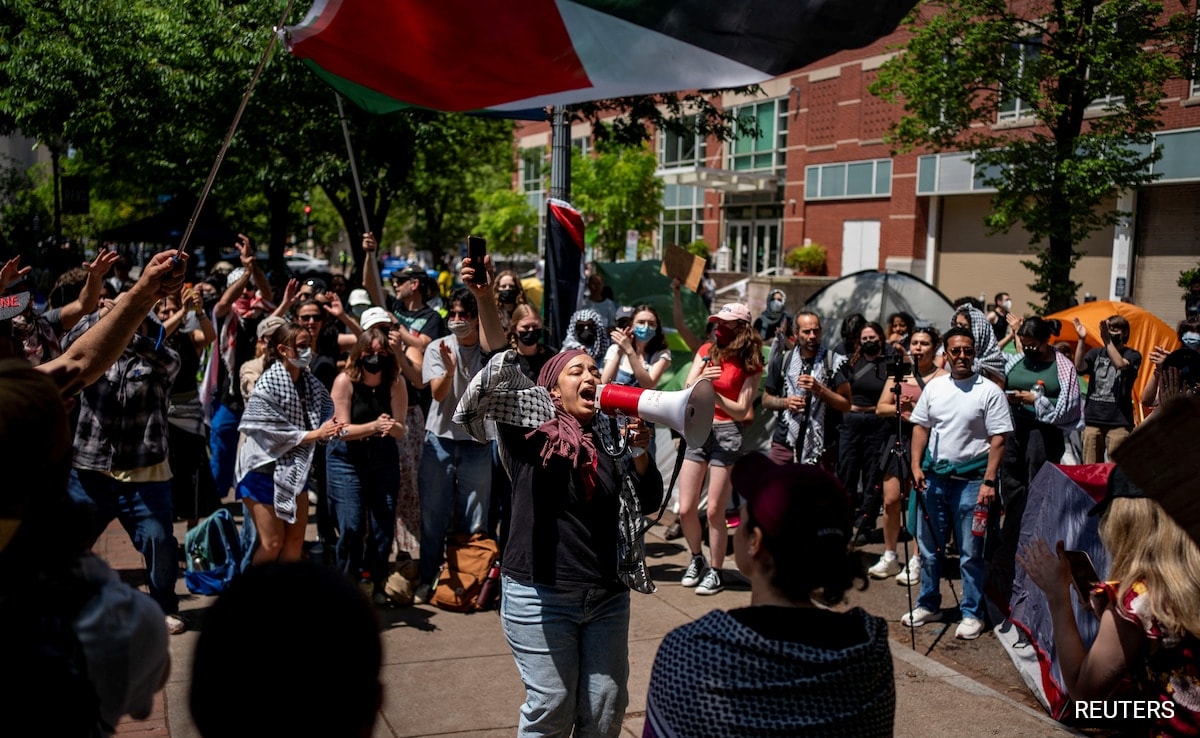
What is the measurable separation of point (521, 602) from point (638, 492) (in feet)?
2.10

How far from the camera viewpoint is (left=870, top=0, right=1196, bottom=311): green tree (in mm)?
13672

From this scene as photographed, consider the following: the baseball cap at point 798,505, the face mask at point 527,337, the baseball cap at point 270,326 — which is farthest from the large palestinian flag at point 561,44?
the baseball cap at point 798,505

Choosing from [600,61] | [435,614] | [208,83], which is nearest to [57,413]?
[600,61]

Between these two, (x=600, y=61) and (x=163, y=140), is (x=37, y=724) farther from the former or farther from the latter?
(x=163, y=140)

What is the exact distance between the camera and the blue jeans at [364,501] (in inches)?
262

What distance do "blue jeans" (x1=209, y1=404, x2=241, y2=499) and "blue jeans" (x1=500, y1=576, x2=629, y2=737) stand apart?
5.50 m

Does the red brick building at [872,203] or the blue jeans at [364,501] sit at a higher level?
the red brick building at [872,203]

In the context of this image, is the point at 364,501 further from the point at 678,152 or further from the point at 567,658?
the point at 678,152

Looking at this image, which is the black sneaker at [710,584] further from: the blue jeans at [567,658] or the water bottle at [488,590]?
the blue jeans at [567,658]

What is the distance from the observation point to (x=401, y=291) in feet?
29.0

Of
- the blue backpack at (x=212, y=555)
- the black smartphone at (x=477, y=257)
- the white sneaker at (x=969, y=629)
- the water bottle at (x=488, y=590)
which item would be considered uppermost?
the black smartphone at (x=477, y=257)

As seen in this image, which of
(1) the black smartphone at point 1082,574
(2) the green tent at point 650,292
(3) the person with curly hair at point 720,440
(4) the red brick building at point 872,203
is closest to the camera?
(1) the black smartphone at point 1082,574

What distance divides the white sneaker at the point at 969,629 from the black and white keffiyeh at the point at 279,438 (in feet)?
13.5

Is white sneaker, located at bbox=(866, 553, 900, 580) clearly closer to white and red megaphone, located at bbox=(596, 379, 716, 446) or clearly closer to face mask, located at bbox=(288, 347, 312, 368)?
face mask, located at bbox=(288, 347, 312, 368)
